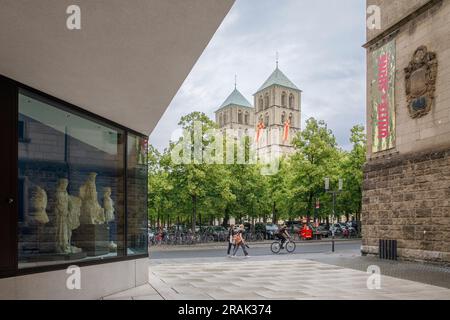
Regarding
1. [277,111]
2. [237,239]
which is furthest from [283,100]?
[237,239]

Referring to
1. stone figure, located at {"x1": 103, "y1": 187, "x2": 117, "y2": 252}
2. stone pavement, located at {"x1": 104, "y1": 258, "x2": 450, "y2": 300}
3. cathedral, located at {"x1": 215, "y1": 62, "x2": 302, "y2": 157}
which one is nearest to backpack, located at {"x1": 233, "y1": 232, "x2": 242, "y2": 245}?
stone pavement, located at {"x1": 104, "y1": 258, "x2": 450, "y2": 300}

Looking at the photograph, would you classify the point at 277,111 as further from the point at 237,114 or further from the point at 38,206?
the point at 38,206

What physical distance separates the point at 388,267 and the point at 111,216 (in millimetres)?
10601

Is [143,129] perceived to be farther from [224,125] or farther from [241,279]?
[224,125]

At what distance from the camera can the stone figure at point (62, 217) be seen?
794cm

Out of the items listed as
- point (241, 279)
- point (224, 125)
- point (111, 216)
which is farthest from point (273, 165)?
point (224, 125)

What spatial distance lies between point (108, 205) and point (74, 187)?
134 cm

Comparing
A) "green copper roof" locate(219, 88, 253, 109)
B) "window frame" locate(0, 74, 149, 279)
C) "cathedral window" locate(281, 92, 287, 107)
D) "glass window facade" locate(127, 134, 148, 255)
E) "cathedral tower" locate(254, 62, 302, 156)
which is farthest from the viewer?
"green copper roof" locate(219, 88, 253, 109)

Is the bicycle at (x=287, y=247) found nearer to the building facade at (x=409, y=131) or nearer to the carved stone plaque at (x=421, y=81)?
the building facade at (x=409, y=131)

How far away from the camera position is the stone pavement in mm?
9508

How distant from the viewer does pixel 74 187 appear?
8.58 meters

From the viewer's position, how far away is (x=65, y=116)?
8.23m

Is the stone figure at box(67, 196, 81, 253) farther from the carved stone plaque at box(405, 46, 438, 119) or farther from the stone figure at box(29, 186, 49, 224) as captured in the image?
the carved stone plaque at box(405, 46, 438, 119)

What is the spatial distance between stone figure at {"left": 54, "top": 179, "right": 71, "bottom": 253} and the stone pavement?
64.3 inches
